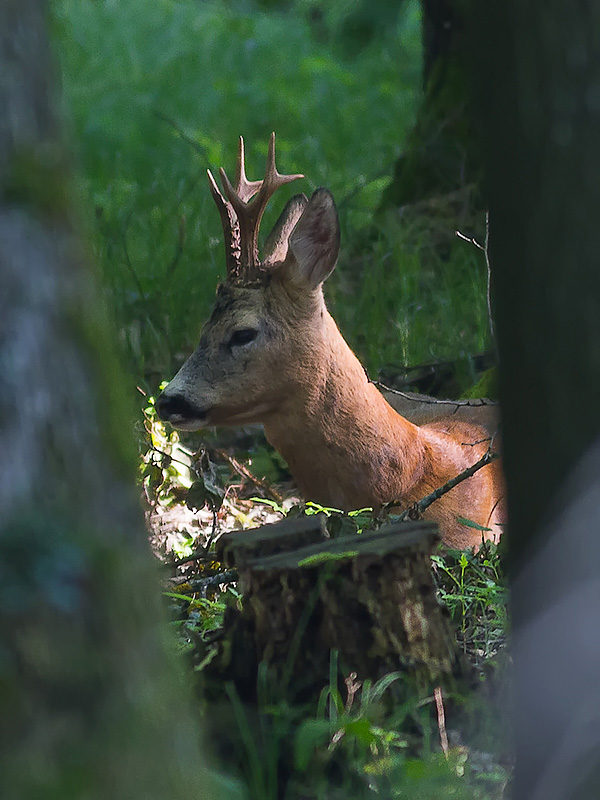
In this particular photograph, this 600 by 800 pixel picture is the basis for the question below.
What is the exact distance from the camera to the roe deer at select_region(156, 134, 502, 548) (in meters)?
4.21

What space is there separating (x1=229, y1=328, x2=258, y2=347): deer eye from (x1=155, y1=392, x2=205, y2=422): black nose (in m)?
0.26

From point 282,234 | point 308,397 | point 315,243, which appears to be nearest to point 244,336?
point 308,397

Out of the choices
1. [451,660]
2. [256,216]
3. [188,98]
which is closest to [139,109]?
[188,98]

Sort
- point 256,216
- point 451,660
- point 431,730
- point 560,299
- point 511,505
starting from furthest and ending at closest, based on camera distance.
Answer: point 256,216
point 451,660
point 431,730
point 511,505
point 560,299

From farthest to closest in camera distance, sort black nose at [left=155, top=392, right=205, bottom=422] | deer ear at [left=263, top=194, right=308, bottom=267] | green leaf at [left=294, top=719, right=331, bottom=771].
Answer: deer ear at [left=263, top=194, right=308, bottom=267] → black nose at [left=155, top=392, right=205, bottom=422] → green leaf at [left=294, top=719, right=331, bottom=771]

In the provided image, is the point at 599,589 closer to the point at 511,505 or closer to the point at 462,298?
the point at 511,505

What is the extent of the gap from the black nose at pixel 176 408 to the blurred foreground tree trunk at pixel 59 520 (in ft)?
9.52

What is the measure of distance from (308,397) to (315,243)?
0.60 meters

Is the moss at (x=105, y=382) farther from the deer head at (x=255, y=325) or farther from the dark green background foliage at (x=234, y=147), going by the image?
the deer head at (x=255, y=325)

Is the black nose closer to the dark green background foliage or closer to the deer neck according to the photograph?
the deer neck

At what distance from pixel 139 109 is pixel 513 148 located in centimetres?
837

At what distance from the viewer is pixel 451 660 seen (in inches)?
98.3

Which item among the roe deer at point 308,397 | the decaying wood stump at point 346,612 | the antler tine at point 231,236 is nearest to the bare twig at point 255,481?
the roe deer at point 308,397

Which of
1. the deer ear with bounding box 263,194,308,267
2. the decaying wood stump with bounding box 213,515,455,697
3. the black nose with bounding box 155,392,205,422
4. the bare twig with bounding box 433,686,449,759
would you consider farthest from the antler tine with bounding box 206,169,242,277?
the bare twig with bounding box 433,686,449,759
